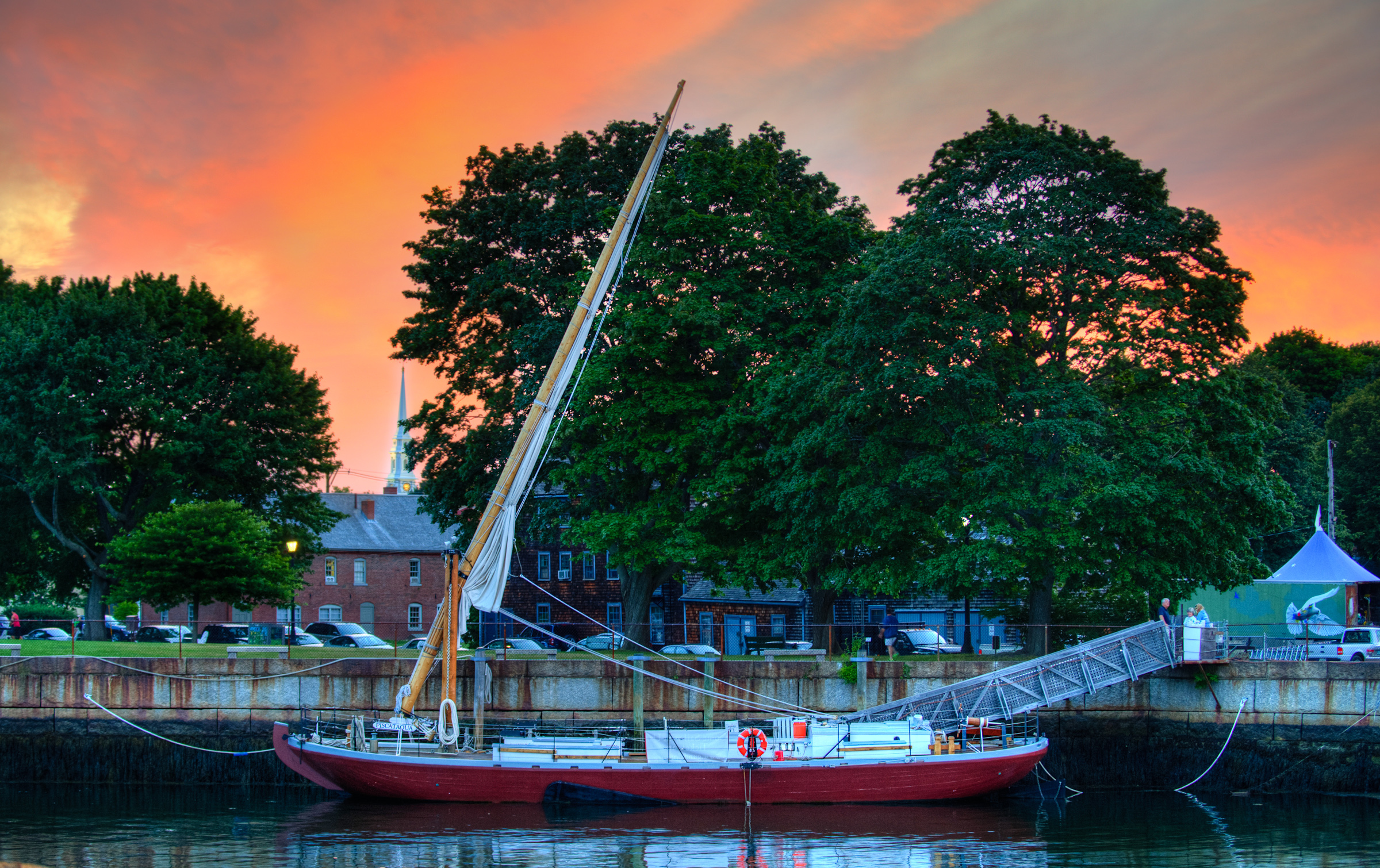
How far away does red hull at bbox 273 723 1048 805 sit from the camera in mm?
29438

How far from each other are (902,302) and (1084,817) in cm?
1452

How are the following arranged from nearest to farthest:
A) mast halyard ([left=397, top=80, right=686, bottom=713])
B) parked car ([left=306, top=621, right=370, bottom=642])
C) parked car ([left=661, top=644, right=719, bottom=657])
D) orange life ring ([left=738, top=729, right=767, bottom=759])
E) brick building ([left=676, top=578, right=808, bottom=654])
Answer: orange life ring ([left=738, top=729, right=767, bottom=759])
mast halyard ([left=397, top=80, right=686, bottom=713])
parked car ([left=661, top=644, right=719, bottom=657])
brick building ([left=676, top=578, right=808, bottom=654])
parked car ([left=306, top=621, right=370, bottom=642])

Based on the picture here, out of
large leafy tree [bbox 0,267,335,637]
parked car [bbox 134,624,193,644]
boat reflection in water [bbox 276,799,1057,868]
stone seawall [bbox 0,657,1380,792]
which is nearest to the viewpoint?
boat reflection in water [bbox 276,799,1057,868]

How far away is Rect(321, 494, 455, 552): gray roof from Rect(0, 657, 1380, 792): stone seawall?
135 ft

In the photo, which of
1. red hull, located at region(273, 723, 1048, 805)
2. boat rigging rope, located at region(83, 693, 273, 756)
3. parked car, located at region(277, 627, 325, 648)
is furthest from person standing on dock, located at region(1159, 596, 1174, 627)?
parked car, located at region(277, 627, 325, 648)

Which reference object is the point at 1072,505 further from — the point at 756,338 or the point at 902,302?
the point at 756,338

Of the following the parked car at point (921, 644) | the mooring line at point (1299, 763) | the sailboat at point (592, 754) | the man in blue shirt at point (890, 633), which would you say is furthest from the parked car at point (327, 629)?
the mooring line at point (1299, 763)

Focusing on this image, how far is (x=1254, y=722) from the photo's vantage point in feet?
107

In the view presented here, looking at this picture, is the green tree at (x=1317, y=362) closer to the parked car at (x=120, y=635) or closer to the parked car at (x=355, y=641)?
the parked car at (x=355, y=641)

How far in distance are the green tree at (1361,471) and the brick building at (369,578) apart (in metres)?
48.5

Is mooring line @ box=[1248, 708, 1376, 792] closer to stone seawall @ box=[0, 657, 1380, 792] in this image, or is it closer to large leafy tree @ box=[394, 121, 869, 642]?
stone seawall @ box=[0, 657, 1380, 792]

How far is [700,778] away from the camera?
1164 inches

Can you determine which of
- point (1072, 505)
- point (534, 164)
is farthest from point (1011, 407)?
point (534, 164)

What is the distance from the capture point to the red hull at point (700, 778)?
2944 cm
